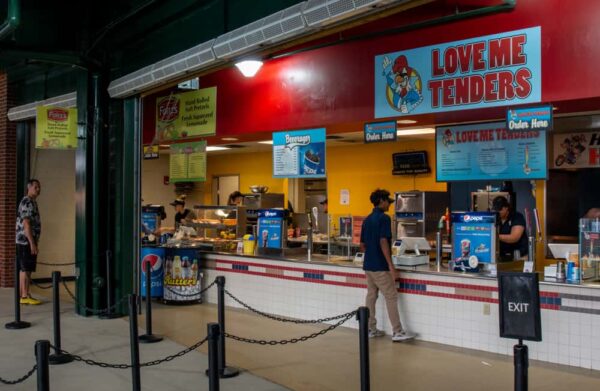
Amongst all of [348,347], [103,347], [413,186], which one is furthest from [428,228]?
[103,347]

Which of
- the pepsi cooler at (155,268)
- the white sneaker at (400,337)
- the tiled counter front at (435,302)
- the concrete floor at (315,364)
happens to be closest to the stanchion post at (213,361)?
the concrete floor at (315,364)

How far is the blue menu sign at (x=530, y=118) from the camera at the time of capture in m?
7.48

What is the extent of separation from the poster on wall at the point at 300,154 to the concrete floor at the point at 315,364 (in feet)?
7.87

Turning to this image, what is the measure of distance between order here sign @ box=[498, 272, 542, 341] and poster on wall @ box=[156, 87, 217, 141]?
23.3ft

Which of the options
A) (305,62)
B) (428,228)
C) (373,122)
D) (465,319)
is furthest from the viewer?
(428,228)

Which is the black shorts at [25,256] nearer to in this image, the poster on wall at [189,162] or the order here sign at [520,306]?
the poster on wall at [189,162]

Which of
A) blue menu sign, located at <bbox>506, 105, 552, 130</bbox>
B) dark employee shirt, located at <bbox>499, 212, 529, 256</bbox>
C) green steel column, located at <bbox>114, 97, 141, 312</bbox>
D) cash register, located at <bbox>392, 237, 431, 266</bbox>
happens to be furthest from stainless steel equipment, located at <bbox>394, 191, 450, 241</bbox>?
green steel column, located at <bbox>114, 97, 141, 312</bbox>

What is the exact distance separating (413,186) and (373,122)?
4900 mm

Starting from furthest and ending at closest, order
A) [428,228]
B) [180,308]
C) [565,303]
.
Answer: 1. [428,228]
2. [180,308]
3. [565,303]

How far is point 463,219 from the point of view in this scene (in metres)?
8.54

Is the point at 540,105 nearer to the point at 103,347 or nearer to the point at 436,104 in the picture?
the point at 436,104

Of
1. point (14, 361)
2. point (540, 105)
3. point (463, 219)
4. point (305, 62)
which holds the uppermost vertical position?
point (305, 62)

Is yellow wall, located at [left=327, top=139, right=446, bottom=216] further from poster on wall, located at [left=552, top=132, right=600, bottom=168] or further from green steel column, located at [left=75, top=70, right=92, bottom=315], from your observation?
green steel column, located at [left=75, top=70, right=92, bottom=315]

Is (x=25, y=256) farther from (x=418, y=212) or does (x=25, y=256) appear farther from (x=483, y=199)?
(x=483, y=199)
